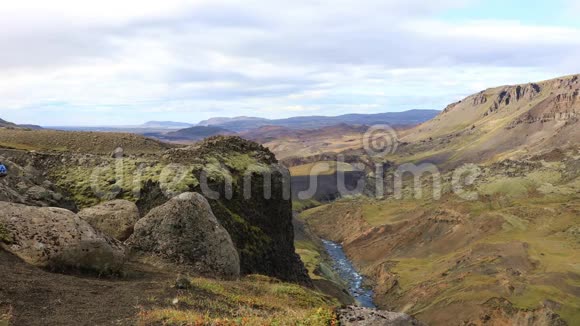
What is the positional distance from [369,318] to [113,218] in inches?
785

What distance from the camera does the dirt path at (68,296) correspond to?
15.4 meters

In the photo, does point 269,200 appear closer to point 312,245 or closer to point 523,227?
point 312,245

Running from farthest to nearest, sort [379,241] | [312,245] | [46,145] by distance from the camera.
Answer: [379,241] < [312,245] < [46,145]

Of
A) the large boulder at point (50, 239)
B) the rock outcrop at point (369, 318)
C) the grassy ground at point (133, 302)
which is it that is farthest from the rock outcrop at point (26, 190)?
the rock outcrop at point (369, 318)

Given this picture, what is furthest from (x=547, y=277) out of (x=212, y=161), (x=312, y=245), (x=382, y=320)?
(x=382, y=320)

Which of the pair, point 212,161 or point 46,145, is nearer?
point 212,161

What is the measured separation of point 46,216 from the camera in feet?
68.1

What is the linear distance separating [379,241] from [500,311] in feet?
242

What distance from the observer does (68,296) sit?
17.5 metres

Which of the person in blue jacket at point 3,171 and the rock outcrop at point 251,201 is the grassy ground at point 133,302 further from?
the rock outcrop at point 251,201

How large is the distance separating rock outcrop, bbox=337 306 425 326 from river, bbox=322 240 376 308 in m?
81.8

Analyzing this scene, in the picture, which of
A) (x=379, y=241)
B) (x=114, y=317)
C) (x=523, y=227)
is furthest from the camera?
(x=379, y=241)

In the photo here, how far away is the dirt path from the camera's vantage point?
15438mm

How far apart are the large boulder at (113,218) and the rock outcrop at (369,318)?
17949 millimetres
